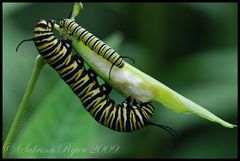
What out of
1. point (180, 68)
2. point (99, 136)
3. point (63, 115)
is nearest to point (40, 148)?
point (63, 115)

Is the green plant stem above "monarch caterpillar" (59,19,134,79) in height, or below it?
below

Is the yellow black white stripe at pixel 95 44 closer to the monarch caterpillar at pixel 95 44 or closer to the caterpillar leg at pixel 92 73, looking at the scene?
the monarch caterpillar at pixel 95 44

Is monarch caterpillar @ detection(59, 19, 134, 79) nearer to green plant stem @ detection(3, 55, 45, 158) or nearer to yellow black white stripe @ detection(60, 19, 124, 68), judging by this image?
yellow black white stripe @ detection(60, 19, 124, 68)

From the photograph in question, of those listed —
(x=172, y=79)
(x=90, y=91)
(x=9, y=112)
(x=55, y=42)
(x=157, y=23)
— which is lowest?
(x=9, y=112)

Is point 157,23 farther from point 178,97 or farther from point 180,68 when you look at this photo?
point 178,97

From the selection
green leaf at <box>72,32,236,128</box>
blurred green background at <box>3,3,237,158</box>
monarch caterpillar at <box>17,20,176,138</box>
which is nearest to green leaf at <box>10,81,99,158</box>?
monarch caterpillar at <box>17,20,176,138</box>

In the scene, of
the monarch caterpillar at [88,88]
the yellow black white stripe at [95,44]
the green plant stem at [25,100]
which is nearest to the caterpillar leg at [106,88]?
the monarch caterpillar at [88,88]

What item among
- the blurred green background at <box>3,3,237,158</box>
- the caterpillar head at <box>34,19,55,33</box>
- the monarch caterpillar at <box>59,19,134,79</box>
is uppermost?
the monarch caterpillar at <box>59,19,134,79</box>
